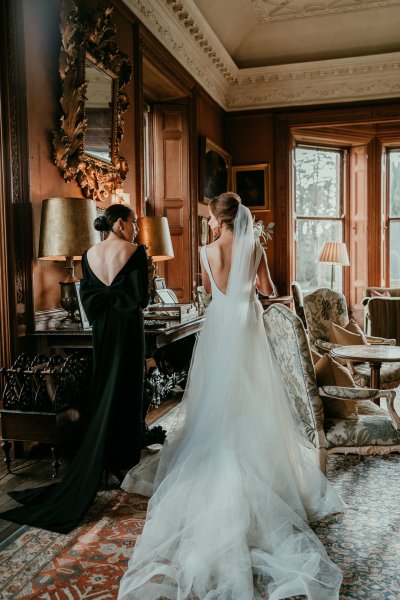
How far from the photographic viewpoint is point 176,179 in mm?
6512

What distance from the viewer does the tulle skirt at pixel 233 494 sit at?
1974 millimetres

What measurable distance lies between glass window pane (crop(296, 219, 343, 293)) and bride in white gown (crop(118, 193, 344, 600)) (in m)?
5.23

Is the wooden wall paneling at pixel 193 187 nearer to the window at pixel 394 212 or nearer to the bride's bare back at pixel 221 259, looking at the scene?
the window at pixel 394 212

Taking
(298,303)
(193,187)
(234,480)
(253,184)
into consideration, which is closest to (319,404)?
(234,480)

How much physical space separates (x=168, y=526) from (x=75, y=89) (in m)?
2.98

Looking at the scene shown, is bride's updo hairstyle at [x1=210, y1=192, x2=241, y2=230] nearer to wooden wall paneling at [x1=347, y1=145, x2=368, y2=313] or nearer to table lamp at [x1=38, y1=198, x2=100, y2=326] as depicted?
table lamp at [x1=38, y1=198, x2=100, y2=326]

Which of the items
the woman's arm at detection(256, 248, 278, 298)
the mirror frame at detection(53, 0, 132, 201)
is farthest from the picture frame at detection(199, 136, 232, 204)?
the woman's arm at detection(256, 248, 278, 298)

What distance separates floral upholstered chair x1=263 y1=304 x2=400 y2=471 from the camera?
265cm

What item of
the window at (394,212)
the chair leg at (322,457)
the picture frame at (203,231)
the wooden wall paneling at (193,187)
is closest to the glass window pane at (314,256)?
the window at (394,212)

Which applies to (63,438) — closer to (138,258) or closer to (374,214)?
(138,258)

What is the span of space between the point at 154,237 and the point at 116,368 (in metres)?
1.86

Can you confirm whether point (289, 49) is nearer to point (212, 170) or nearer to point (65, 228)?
point (212, 170)

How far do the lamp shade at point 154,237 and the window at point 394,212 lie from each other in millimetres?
4780

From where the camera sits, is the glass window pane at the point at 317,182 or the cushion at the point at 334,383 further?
the glass window pane at the point at 317,182
